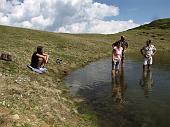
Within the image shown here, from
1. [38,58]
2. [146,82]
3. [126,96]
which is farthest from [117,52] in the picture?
[126,96]

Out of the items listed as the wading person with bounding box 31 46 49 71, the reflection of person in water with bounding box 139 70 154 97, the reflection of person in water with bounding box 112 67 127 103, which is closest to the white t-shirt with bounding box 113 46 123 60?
the reflection of person in water with bounding box 112 67 127 103

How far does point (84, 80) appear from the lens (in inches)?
1037

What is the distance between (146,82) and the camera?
24.7 m

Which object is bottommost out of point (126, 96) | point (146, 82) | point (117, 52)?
point (126, 96)

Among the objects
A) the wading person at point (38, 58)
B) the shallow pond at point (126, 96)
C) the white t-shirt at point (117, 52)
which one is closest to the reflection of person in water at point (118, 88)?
the shallow pond at point (126, 96)

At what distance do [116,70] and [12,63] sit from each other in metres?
7.93

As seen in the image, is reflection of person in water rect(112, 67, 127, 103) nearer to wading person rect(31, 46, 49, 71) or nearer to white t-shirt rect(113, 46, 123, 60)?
white t-shirt rect(113, 46, 123, 60)

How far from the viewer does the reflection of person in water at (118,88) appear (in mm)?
19625

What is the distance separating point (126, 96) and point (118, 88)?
2.51 meters

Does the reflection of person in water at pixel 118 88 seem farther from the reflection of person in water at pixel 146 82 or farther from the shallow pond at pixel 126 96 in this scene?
the reflection of person in water at pixel 146 82

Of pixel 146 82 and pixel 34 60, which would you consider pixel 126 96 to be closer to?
pixel 146 82

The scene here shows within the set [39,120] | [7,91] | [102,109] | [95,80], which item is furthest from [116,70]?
[39,120]

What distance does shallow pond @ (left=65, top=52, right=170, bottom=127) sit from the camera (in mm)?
15695

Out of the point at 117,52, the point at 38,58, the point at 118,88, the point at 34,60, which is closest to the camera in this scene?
the point at 118,88
